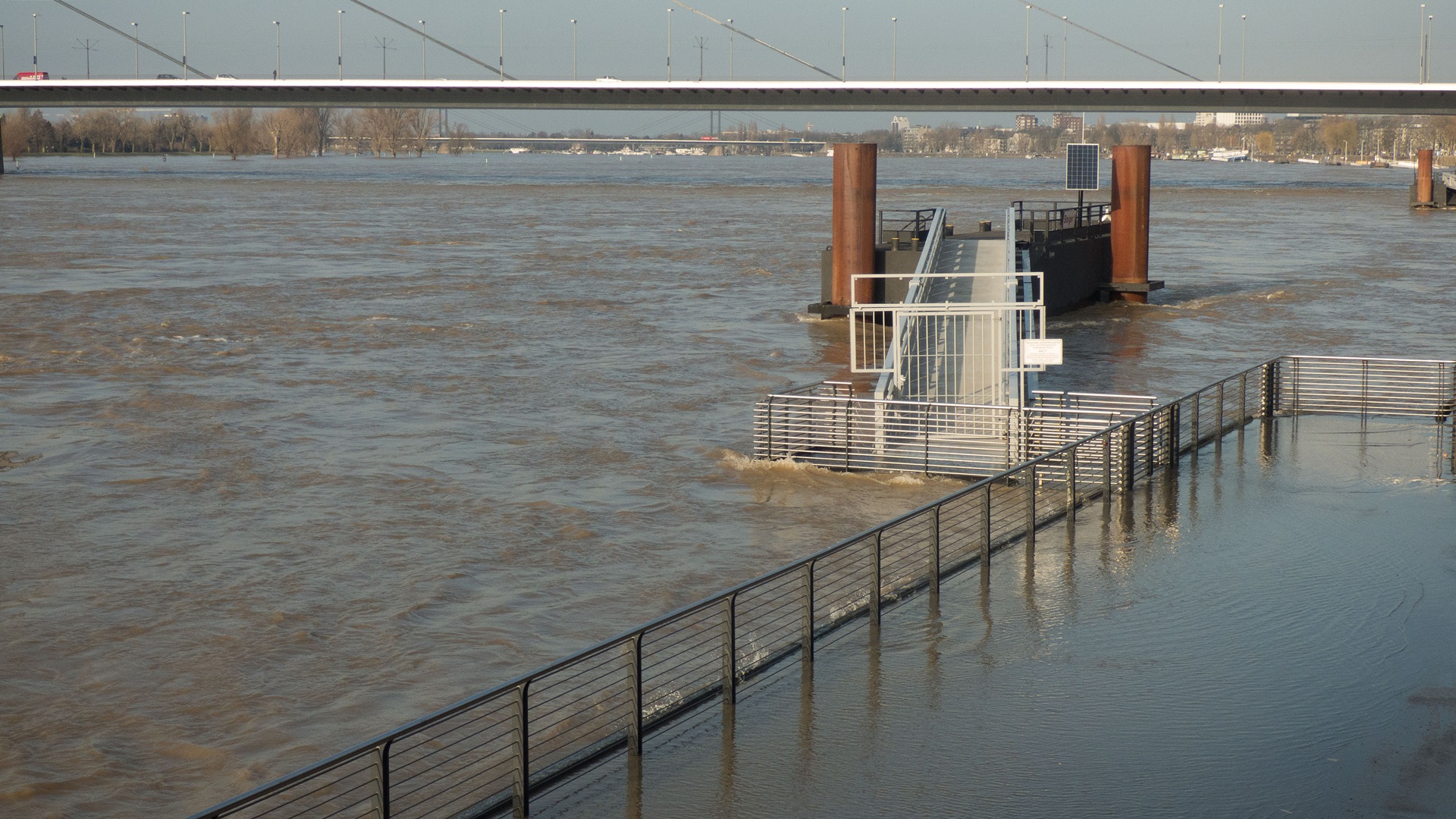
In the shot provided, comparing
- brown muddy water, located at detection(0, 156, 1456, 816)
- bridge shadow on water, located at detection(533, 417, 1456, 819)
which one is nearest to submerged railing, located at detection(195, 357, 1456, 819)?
bridge shadow on water, located at detection(533, 417, 1456, 819)

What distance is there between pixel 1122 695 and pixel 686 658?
3031 mm

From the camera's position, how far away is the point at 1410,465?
15594 mm

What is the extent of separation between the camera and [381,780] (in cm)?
667

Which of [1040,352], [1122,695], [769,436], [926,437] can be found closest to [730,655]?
[1122,695]

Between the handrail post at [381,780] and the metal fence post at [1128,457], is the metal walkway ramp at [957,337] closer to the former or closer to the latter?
the metal fence post at [1128,457]

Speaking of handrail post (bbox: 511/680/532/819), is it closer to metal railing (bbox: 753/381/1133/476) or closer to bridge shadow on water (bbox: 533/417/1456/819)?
bridge shadow on water (bbox: 533/417/1456/819)

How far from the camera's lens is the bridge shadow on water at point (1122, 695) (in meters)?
7.76

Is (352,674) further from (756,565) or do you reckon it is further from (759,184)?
(759,184)

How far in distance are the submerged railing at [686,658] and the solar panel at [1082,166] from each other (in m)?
22.1

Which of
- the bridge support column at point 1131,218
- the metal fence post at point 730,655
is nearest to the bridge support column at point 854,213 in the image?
the bridge support column at point 1131,218

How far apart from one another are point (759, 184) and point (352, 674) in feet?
382

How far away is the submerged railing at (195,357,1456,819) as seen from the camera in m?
7.52

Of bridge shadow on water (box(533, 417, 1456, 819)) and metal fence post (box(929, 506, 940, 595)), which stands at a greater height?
metal fence post (box(929, 506, 940, 595))

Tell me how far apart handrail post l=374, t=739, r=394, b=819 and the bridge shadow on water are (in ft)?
3.57
